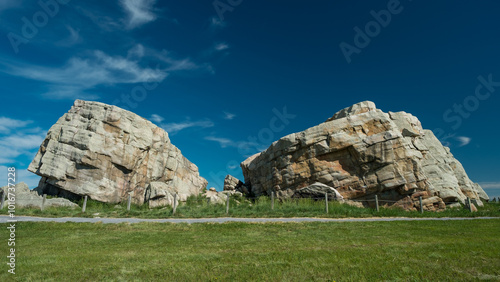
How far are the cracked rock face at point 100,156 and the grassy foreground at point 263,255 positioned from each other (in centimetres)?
1931

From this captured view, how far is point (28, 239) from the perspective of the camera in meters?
12.5

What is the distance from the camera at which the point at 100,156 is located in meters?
33.2

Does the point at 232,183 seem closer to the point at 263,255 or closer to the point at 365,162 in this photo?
the point at 365,162

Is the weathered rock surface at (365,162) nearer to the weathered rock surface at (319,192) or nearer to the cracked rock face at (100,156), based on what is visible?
the weathered rock surface at (319,192)

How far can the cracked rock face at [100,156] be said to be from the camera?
31.6m

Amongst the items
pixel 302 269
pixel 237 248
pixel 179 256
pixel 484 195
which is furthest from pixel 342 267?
pixel 484 195

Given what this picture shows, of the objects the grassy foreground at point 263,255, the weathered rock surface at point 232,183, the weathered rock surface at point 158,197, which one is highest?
the weathered rock surface at point 232,183

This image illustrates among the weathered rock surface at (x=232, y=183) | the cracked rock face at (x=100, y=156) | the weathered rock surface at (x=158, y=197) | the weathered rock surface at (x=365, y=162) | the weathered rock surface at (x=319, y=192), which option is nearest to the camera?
the weathered rock surface at (x=319, y=192)

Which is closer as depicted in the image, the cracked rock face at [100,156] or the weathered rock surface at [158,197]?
the weathered rock surface at [158,197]

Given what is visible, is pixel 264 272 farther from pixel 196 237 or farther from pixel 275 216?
pixel 275 216

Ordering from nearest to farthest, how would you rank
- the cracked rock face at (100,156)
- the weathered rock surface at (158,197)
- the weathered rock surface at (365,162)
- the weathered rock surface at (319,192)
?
the weathered rock surface at (319,192)
the weathered rock surface at (365,162)
the weathered rock surface at (158,197)
the cracked rock face at (100,156)

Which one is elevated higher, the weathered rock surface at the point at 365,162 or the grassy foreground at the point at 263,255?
the weathered rock surface at the point at 365,162

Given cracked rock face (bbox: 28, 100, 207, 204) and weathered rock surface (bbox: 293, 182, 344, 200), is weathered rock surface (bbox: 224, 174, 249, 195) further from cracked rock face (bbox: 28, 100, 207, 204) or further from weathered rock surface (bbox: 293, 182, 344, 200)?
weathered rock surface (bbox: 293, 182, 344, 200)

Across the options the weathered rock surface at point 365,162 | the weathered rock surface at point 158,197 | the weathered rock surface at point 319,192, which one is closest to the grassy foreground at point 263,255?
the weathered rock surface at point 319,192
